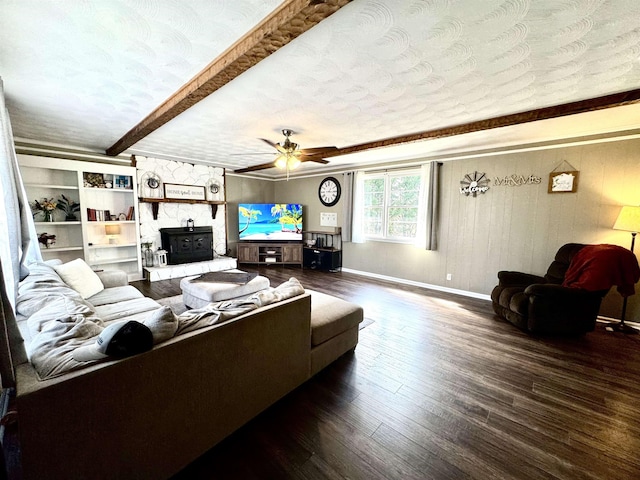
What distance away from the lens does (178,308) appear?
3.49 meters

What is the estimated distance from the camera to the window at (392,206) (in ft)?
15.9

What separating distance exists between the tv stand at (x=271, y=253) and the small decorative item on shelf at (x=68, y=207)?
9.73ft

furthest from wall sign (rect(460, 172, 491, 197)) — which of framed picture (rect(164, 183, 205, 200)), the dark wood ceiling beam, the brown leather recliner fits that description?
framed picture (rect(164, 183, 205, 200))

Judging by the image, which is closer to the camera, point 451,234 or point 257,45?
point 257,45

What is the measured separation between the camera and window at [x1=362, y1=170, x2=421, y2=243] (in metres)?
4.86

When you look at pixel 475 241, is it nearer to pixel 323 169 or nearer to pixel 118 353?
pixel 323 169

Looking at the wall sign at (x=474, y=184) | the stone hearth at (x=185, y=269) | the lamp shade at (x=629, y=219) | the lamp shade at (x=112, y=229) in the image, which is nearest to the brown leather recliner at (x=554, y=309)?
the lamp shade at (x=629, y=219)

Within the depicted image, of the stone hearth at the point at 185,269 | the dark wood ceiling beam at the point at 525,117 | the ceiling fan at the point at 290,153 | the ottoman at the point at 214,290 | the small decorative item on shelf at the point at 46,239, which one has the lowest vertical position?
the stone hearth at the point at 185,269

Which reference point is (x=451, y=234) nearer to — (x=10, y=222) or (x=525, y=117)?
(x=525, y=117)

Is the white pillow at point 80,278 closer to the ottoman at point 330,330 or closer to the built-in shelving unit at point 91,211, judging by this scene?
the built-in shelving unit at point 91,211

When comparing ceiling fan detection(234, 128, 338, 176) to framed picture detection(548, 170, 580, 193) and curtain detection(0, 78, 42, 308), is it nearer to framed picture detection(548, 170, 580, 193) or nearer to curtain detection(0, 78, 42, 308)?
curtain detection(0, 78, 42, 308)

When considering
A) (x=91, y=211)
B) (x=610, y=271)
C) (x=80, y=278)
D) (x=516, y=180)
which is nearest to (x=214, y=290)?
(x=80, y=278)

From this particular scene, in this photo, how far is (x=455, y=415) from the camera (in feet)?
5.87

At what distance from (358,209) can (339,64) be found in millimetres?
3857
